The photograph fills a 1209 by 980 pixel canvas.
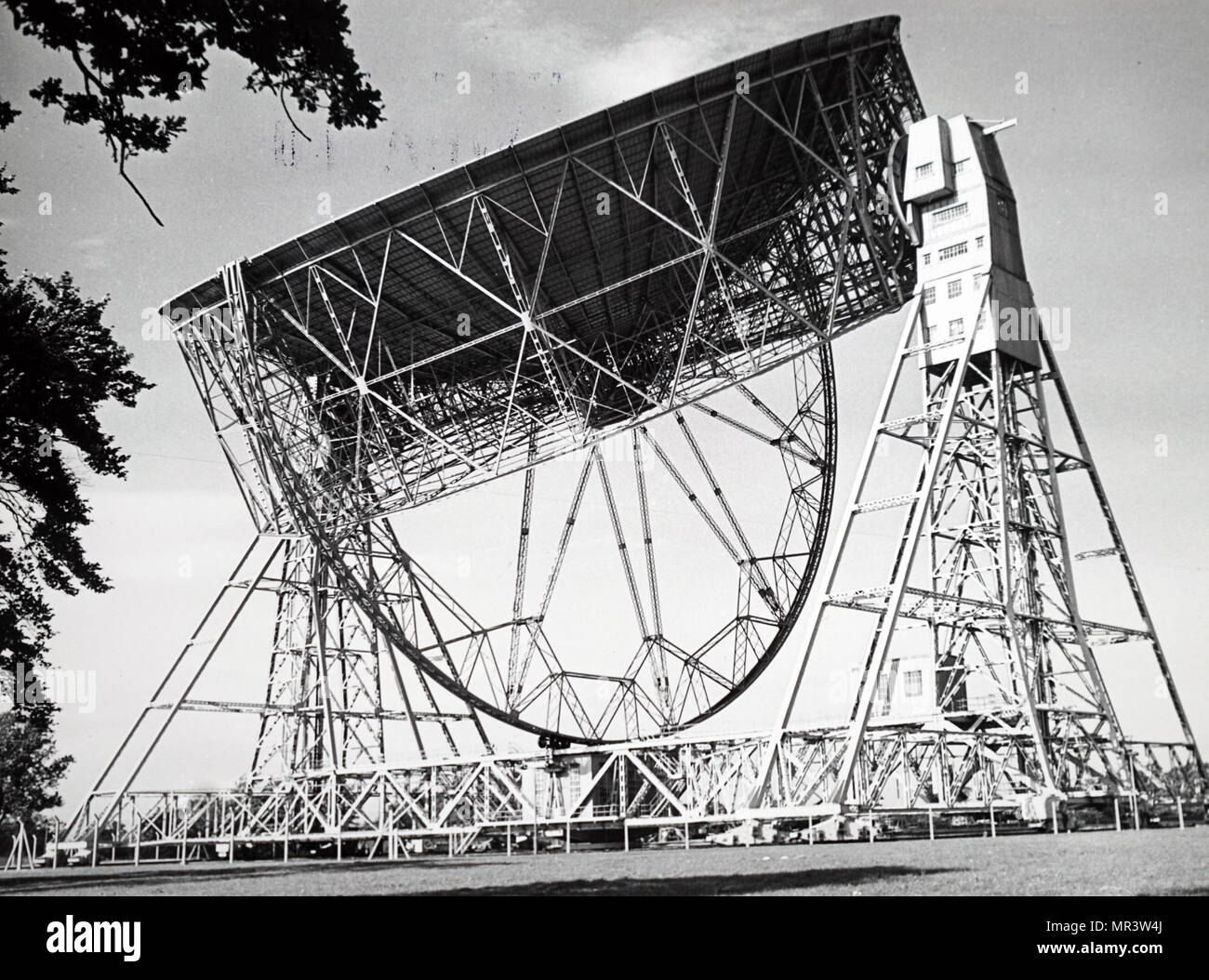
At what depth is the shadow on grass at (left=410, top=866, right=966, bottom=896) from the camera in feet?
50.0

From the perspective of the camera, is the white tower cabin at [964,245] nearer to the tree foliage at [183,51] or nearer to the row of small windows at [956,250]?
the row of small windows at [956,250]

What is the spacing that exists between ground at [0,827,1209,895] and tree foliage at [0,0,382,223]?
9531 millimetres

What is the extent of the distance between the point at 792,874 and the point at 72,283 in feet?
51.5

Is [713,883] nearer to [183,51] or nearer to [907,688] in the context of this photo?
[183,51]

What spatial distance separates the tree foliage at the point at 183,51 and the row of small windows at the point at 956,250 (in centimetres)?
2186

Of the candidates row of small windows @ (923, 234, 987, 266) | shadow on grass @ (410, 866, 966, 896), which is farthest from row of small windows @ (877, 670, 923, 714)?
shadow on grass @ (410, 866, 966, 896)

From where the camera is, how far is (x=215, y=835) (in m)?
41.5

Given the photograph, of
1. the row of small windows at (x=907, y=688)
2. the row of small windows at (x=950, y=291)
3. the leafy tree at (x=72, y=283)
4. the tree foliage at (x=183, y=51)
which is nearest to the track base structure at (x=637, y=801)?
the row of small windows at (x=907, y=688)

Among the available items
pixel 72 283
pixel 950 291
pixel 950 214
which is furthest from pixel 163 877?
pixel 950 214

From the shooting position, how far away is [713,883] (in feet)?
53.9

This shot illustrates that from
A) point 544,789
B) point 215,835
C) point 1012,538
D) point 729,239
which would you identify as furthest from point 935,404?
point 215,835

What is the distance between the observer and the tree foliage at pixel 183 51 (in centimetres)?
1091
